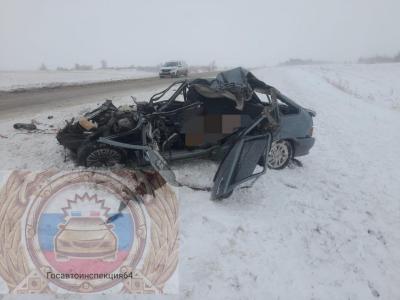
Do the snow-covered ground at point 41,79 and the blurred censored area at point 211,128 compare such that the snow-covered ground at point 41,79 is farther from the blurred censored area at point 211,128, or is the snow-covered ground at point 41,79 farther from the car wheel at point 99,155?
the blurred censored area at point 211,128

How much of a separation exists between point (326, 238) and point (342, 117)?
8636mm

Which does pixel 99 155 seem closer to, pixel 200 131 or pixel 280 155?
pixel 200 131

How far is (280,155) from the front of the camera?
21.4ft

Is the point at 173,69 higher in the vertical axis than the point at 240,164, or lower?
higher

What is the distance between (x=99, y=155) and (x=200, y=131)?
70.2 inches

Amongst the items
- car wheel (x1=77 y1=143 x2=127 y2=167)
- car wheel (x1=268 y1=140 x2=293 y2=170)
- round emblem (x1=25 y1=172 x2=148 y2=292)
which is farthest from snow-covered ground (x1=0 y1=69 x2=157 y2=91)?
car wheel (x1=268 y1=140 x2=293 y2=170)

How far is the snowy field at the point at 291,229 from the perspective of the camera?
3.62 m

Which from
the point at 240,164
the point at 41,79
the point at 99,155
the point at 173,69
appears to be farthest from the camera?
the point at 173,69

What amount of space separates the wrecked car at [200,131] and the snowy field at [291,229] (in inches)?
17.2

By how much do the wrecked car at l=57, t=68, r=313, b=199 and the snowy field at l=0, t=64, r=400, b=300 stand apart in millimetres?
437

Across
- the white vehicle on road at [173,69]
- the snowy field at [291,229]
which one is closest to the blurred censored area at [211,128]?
the snowy field at [291,229]

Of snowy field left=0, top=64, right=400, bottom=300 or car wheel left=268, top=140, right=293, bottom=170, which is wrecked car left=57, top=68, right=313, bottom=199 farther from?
snowy field left=0, top=64, right=400, bottom=300

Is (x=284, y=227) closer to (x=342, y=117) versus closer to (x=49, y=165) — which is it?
(x=49, y=165)

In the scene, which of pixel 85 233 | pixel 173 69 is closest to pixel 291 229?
pixel 85 233
